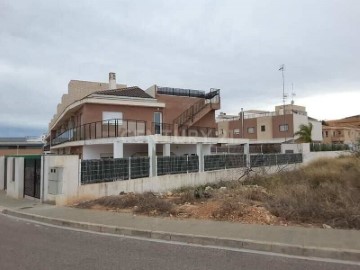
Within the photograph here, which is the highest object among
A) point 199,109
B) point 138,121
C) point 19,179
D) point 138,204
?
point 199,109

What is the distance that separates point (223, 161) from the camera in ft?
89.3

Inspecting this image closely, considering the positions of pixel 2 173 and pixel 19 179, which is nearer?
pixel 19 179

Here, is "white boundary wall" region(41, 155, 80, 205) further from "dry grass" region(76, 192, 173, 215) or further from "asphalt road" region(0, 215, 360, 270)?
A: "asphalt road" region(0, 215, 360, 270)

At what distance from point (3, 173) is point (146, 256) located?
69.5 feet

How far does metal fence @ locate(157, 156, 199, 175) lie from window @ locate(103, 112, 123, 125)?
7898 mm

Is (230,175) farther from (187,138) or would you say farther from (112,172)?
(112,172)

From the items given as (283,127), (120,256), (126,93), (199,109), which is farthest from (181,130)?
(283,127)

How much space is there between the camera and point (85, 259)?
7547 millimetres

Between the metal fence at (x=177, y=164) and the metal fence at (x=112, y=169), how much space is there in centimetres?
111

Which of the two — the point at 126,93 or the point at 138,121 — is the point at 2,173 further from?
the point at 126,93

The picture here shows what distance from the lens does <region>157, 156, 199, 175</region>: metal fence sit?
2145 centimetres

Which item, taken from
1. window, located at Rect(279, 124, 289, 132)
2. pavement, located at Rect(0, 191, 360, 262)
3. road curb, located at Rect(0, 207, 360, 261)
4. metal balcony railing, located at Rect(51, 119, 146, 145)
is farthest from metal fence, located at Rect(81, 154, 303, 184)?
window, located at Rect(279, 124, 289, 132)

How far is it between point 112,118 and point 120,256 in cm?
2388

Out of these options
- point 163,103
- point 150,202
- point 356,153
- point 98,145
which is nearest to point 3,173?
point 98,145
